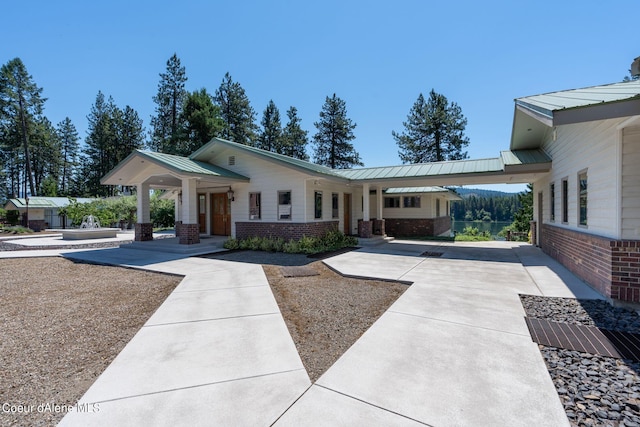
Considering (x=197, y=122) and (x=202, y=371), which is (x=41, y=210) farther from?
(x=202, y=371)

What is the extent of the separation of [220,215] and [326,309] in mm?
11387

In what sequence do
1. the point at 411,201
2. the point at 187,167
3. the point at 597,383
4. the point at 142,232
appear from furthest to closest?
1. the point at 411,201
2. the point at 142,232
3. the point at 187,167
4. the point at 597,383

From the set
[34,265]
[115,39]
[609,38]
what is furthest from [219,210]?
[609,38]

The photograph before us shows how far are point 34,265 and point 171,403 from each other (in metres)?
10.5

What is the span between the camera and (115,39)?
12.8 m

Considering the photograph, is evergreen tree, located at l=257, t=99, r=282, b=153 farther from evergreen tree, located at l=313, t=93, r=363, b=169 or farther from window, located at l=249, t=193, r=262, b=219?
window, located at l=249, t=193, r=262, b=219

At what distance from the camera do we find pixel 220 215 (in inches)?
583

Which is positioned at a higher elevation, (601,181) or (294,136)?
(294,136)

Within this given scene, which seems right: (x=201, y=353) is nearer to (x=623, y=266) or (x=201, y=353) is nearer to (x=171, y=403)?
(x=171, y=403)

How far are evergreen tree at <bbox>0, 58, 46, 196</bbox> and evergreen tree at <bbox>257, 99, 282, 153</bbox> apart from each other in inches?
1073

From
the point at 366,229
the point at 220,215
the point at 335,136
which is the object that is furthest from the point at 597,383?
the point at 335,136

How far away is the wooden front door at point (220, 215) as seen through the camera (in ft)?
47.6

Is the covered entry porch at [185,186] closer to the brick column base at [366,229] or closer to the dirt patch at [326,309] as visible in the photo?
the brick column base at [366,229]

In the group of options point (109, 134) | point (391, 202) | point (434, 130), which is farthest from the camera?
point (109, 134)
